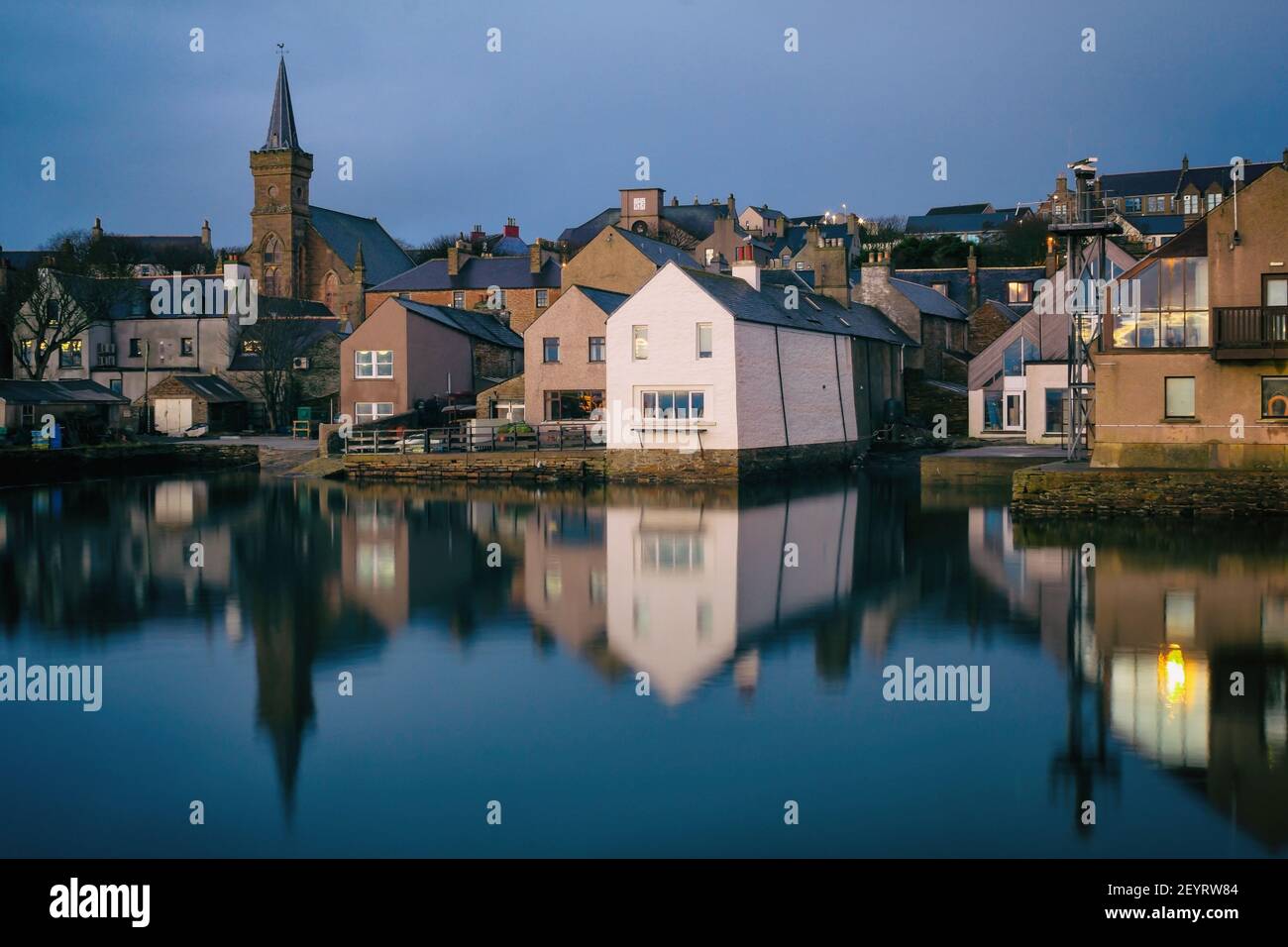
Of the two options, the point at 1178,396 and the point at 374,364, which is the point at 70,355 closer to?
the point at 374,364

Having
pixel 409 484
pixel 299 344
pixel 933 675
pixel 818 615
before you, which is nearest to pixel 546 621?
pixel 818 615

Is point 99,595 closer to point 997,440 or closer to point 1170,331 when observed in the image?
point 1170,331

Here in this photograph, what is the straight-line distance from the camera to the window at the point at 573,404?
49.3 meters

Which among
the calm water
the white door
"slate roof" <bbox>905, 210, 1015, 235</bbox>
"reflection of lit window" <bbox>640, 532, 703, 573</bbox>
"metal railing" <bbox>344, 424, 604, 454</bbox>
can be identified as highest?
"slate roof" <bbox>905, 210, 1015, 235</bbox>

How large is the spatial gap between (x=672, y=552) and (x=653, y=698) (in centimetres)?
1115

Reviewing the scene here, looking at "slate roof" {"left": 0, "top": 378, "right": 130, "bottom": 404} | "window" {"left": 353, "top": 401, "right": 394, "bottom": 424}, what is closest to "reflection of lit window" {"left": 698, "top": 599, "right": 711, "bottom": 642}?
"window" {"left": 353, "top": 401, "right": 394, "bottom": 424}

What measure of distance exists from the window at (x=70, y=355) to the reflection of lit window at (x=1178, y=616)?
5937cm

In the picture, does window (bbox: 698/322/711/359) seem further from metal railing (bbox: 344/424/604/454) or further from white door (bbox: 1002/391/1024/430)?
white door (bbox: 1002/391/1024/430)

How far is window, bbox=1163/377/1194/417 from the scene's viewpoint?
30312 millimetres

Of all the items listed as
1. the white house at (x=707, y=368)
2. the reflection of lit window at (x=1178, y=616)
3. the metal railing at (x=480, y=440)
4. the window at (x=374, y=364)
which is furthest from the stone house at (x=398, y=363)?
the reflection of lit window at (x=1178, y=616)

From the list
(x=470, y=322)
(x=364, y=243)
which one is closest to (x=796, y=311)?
(x=470, y=322)

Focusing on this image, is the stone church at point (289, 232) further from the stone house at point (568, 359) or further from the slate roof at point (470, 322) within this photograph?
the stone house at point (568, 359)

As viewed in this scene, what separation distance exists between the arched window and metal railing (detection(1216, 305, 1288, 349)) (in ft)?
227
